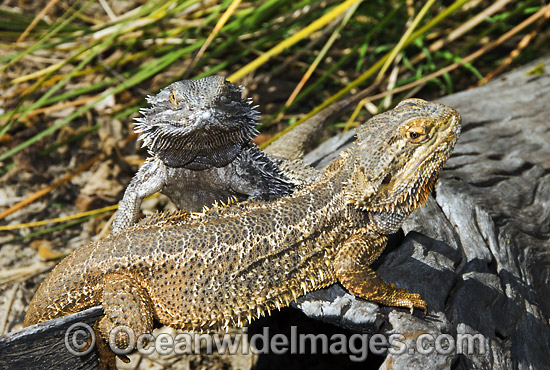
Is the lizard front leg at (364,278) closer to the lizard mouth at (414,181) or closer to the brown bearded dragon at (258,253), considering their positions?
the brown bearded dragon at (258,253)

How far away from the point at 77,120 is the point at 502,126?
13.3ft

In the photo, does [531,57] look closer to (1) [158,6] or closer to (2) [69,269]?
(1) [158,6]

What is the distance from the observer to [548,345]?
10.8 ft

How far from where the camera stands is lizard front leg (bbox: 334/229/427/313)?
297 centimetres

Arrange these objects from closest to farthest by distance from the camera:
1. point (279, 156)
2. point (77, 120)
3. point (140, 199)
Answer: point (140, 199) → point (279, 156) → point (77, 120)

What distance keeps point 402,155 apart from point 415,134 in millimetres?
133

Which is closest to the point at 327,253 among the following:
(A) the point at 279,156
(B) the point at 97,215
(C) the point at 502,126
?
(A) the point at 279,156

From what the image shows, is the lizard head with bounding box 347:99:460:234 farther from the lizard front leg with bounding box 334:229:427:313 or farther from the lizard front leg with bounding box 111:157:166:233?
the lizard front leg with bounding box 111:157:166:233

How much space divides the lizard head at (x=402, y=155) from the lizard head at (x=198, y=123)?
741mm

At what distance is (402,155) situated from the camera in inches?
121

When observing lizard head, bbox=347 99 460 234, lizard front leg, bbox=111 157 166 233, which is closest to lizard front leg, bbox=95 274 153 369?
lizard front leg, bbox=111 157 166 233

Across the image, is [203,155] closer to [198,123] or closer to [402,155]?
[198,123]

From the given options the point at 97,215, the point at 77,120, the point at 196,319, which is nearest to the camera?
the point at 196,319

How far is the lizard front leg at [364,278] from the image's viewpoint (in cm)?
297
